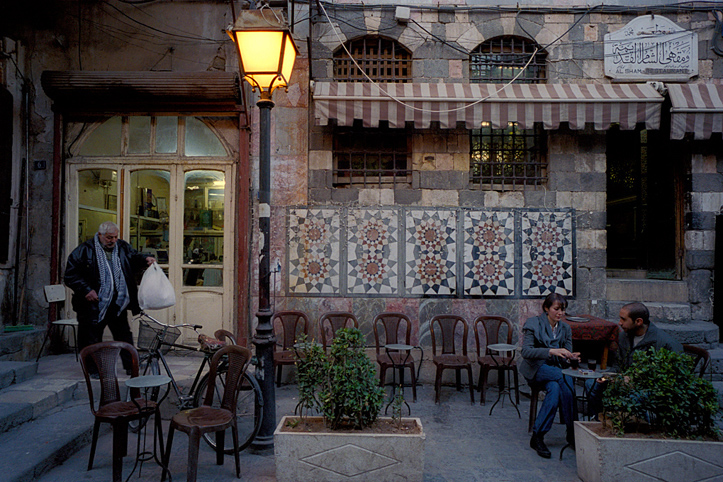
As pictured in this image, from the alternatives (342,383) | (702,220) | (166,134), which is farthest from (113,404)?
(702,220)

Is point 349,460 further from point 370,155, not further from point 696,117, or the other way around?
point 696,117

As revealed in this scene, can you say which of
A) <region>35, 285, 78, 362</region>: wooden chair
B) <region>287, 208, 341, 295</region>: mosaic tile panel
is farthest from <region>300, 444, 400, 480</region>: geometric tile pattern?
<region>35, 285, 78, 362</region>: wooden chair

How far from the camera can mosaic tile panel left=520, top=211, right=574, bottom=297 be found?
23.2ft

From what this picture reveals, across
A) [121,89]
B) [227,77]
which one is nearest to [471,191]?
[227,77]

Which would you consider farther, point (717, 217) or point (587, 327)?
point (717, 217)

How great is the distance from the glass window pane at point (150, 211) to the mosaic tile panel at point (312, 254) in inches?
78.0

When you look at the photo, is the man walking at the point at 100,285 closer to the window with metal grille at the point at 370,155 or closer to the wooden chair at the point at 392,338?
the wooden chair at the point at 392,338

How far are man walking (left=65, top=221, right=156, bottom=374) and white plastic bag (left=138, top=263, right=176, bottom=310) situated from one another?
0.41 meters

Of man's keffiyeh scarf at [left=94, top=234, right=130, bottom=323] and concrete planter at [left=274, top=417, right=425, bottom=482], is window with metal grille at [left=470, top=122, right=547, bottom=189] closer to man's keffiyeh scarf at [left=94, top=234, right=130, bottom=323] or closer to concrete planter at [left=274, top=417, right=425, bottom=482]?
concrete planter at [left=274, top=417, right=425, bottom=482]

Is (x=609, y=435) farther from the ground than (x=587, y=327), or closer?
closer

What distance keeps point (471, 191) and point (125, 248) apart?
16.0 feet

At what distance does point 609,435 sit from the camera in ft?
11.6

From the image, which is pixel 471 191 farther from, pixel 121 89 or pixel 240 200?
pixel 121 89

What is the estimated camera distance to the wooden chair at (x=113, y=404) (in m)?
3.63
